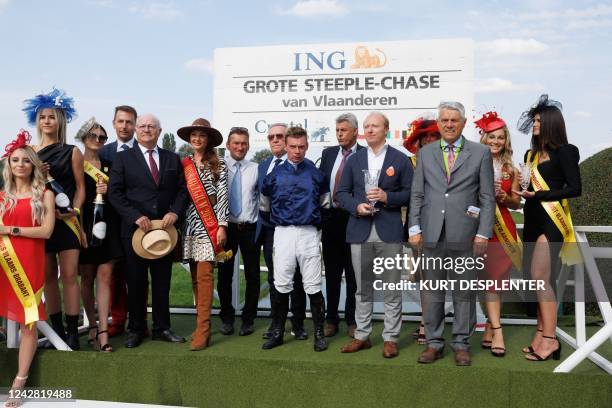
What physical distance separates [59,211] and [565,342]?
3.70 metres

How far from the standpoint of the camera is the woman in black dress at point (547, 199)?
3648mm

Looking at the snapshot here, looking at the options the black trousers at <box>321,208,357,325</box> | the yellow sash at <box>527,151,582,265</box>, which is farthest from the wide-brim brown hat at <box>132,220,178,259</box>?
the yellow sash at <box>527,151,582,265</box>

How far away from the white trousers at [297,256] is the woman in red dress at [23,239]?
4.63ft

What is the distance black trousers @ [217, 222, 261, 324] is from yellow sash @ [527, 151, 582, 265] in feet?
6.60

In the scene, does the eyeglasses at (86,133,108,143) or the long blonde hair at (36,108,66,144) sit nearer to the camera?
the long blonde hair at (36,108,66,144)

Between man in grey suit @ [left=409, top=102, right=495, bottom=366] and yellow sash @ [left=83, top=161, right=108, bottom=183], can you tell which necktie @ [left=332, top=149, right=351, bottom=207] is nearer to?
man in grey suit @ [left=409, top=102, right=495, bottom=366]

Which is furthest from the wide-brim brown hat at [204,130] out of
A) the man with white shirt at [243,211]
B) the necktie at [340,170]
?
the necktie at [340,170]

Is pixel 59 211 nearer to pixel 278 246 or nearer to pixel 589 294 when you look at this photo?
pixel 278 246

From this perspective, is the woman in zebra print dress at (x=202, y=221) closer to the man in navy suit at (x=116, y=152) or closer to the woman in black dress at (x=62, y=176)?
the man in navy suit at (x=116, y=152)

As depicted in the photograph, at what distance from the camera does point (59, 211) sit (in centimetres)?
373

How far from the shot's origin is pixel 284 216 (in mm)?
3930

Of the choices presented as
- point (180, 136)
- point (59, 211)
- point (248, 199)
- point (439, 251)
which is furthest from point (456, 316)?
point (59, 211)

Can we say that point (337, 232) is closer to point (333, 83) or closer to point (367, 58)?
point (333, 83)

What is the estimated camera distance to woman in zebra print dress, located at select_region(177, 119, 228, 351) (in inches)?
161
